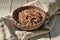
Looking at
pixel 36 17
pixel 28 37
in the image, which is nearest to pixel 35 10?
pixel 36 17

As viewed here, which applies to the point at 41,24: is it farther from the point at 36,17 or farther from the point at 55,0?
the point at 55,0

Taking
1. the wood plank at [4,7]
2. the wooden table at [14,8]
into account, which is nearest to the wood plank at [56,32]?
the wooden table at [14,8]

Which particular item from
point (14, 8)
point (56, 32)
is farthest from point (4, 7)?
point (56, 32)

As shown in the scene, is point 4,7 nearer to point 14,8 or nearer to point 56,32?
point 14,8

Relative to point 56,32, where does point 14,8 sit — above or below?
above

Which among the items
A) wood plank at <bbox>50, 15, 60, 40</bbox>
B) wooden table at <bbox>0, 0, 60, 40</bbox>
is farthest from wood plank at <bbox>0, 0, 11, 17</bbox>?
wood plank at <bbox>50, 15, 60, 40</bbox>

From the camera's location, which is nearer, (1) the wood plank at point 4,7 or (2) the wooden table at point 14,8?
(2) the wooden table at point 14,8

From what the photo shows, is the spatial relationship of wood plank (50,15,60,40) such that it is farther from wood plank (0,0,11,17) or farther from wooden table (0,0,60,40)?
wood plank (0,0,11,17)

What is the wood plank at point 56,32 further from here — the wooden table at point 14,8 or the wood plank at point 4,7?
the wood plank at point 4,7

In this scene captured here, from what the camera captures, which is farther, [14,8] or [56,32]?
[14,8]
